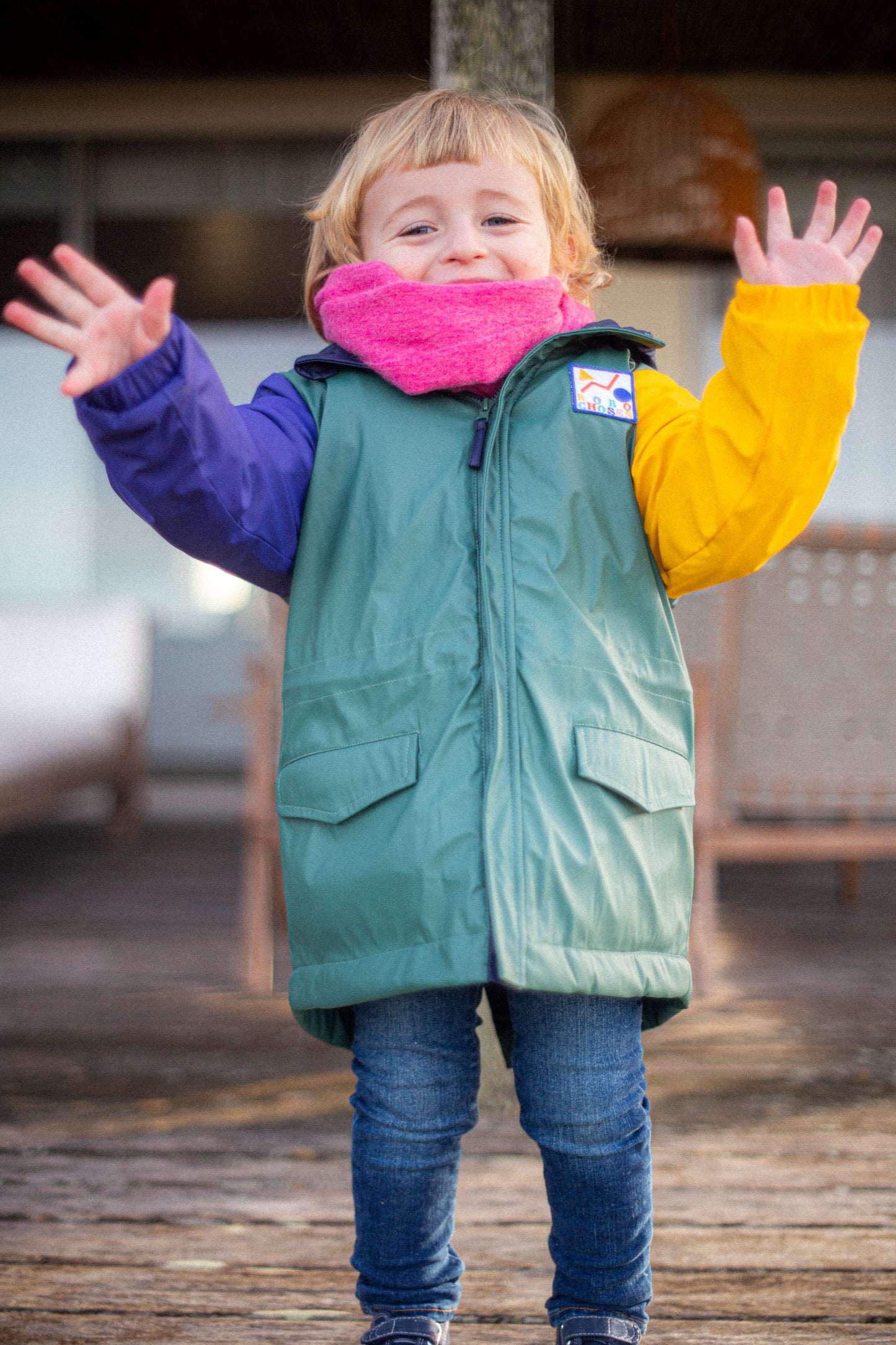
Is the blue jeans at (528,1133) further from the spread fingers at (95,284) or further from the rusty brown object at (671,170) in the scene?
the rusty brown object at (671,170)

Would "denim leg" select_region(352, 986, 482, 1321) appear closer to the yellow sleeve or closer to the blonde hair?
the yellow sleeve

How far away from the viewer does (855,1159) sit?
1457 millimetres

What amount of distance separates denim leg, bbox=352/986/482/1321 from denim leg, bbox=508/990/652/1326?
58 mm

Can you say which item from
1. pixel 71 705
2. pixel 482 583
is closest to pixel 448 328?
pixel 482 583

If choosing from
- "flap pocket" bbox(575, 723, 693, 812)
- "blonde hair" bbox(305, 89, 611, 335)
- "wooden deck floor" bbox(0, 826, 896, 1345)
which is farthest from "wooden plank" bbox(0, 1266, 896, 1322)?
"blonde hair" bbox(305, 89, 611, 335)

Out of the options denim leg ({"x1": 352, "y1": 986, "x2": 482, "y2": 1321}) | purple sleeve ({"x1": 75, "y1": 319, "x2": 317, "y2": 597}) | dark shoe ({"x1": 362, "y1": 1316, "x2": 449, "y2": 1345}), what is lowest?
dark shoe ({"x1": 362, "y1": 1316, "x2": 449, "y2": 1345})

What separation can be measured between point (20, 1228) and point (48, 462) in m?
4.06

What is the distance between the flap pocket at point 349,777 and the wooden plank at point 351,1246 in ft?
1.90

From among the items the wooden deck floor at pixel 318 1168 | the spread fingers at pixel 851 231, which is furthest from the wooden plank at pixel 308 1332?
the spread fingers at pixel 851 231

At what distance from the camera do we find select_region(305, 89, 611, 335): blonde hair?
102 centimetres

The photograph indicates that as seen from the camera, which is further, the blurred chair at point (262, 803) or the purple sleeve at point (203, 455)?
the blurred chair at point (262, 803)

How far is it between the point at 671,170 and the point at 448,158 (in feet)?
5.46

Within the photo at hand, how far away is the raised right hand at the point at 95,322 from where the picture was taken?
2.52ft

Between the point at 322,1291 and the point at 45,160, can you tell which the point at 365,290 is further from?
the point at 45,160
